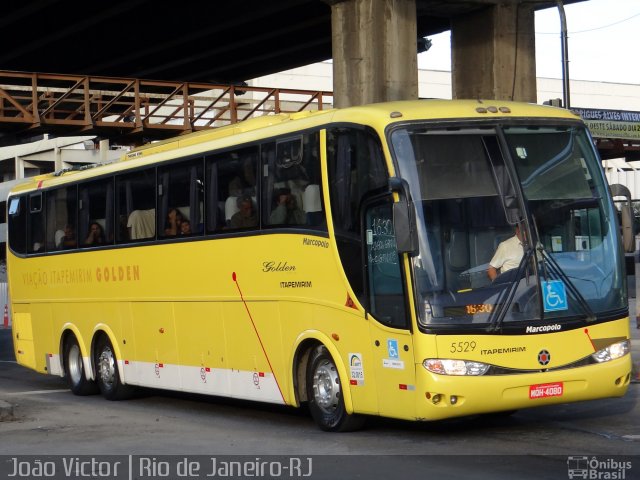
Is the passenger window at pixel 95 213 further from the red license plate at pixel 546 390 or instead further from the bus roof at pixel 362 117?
the red license plate at pixel 546 390

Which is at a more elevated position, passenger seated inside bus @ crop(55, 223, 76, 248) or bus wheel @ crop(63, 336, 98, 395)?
passenger seated inside bus @ crop(55, 223, 76, 248)

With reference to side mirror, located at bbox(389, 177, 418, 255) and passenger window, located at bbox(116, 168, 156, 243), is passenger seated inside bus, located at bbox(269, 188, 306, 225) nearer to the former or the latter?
side mirror, located at bbox(389, 177, 418, 255)

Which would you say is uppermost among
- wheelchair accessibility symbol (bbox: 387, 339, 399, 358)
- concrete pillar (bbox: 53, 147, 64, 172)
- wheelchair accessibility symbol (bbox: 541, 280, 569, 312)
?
concrete pillar (bbox: 53, 147, 64, 172)

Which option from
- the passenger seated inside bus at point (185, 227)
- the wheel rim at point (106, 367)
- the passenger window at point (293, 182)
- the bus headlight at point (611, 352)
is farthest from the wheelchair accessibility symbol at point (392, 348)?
the wheel rim at point (106, 367)

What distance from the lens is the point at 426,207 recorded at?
11.5 metres

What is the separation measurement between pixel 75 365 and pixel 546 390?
10.2m

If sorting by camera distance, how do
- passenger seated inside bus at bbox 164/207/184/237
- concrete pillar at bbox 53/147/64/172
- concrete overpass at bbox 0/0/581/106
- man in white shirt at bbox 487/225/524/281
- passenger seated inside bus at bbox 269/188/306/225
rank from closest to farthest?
man in white shirt at bbox 487/225/524/281, passenger seated inside bus at bbox 269/188/306/225, passenger seated inside bus at bbox 164/207/184/237, concrete overpass at bbox 0/0/581/106, concrete pillar at bbox 53/147/64/172

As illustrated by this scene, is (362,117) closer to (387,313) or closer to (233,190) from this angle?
(387,313)

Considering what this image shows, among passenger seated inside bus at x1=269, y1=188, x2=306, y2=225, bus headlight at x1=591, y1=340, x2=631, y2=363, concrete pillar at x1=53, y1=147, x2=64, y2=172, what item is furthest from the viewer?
concrete pillar at x1=53, y1=147, x2=64, y2=172

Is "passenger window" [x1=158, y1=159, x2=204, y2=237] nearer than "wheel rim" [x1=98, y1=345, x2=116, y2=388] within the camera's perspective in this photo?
Yes

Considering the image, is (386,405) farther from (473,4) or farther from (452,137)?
(473,4)

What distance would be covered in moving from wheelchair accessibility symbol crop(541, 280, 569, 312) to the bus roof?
1804mm

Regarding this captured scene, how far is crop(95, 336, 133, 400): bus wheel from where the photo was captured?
18266 millimetres

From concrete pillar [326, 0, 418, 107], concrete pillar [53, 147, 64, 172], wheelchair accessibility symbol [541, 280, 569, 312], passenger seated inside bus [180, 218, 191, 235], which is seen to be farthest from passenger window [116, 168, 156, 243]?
concrete pillar [53, 147, 64, 172]
